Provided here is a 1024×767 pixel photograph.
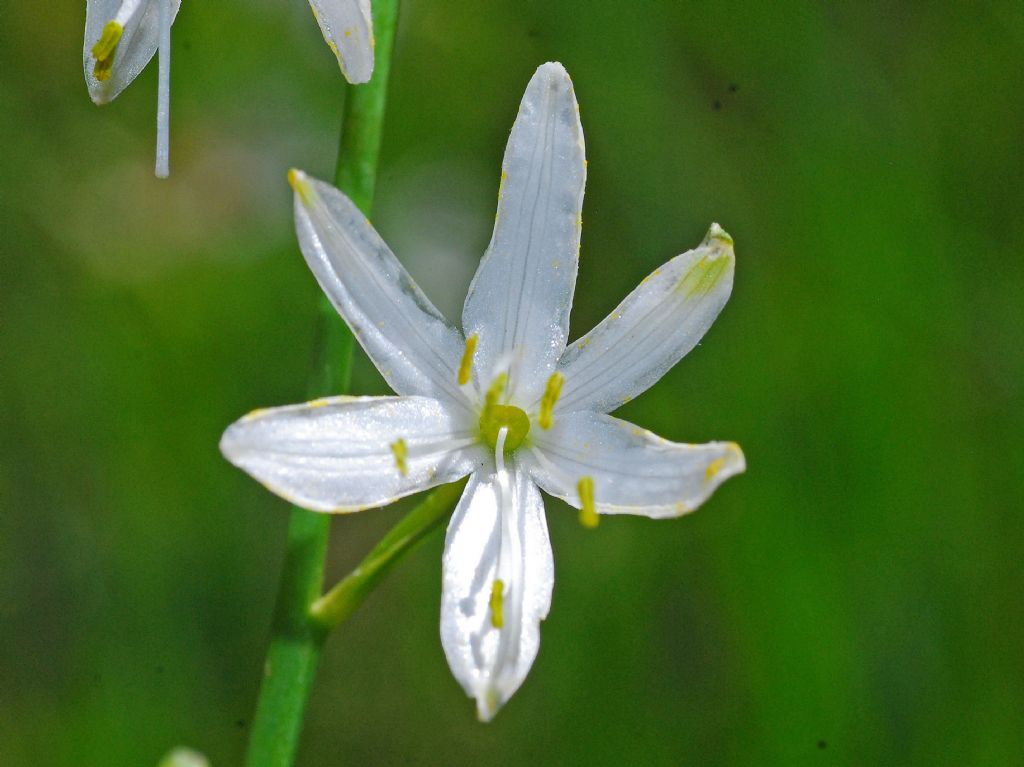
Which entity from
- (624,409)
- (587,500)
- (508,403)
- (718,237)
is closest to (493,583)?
(587,500)

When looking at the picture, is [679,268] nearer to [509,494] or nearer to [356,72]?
[509,494]

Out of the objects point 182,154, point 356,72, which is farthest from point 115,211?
point 356,72

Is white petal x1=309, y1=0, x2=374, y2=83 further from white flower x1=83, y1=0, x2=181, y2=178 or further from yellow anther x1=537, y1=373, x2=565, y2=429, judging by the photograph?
yellow anther x1=537, y1=373, x2=565, y2=429

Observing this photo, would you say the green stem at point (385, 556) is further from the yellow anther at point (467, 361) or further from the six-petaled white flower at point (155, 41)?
the six-petaled white flower at point (155, 41)

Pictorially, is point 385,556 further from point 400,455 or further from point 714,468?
point 714,468

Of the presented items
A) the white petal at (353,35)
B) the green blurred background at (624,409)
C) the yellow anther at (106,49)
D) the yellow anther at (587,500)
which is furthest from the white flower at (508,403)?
the green blurred background at (624,409)

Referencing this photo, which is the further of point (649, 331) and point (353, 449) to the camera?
point (649, 331)
